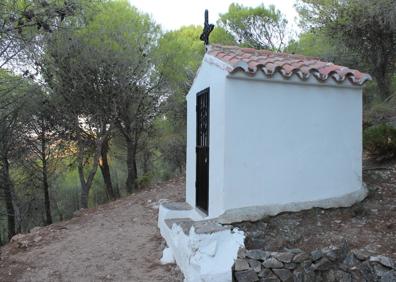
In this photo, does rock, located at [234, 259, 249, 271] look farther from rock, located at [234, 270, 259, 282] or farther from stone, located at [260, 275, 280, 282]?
stone, located at [260, 275, 280, 282]

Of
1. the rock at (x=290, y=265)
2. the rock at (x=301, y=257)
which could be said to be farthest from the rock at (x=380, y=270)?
the rock at (x=290, y=265)

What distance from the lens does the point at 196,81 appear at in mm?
6402

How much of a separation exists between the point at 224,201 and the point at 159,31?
10421 mm

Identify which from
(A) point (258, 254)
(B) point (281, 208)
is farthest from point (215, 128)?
(A) point (258, 254)

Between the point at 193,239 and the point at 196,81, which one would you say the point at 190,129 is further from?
the point at 193,239

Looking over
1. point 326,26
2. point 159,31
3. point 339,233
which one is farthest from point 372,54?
point 339,233

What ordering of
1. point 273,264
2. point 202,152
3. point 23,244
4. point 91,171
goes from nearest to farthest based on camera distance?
point 273,264 < point 202,152 < point 23,244 < point 91,171

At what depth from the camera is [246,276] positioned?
4039 mm

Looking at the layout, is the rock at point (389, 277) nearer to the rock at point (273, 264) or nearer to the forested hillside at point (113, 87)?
the rock at point (273, 264)

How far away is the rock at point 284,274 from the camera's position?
4051 millimetres

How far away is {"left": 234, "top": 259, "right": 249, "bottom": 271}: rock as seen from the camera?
13.3 feet

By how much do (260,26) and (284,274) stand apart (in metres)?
15.0

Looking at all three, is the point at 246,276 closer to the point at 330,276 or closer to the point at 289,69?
the point at 330,276

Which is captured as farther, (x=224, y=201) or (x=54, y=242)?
(x=54, y=242)
